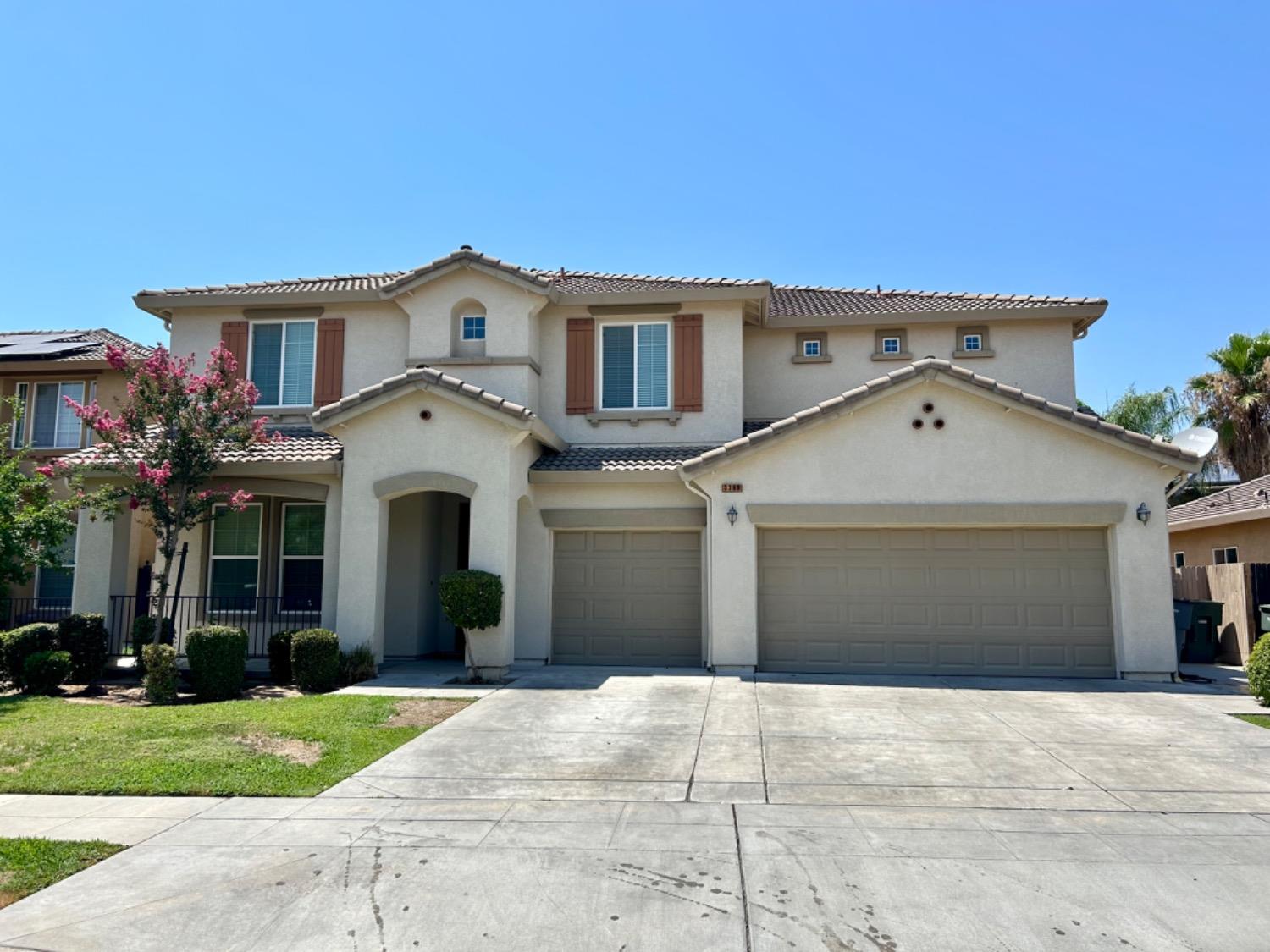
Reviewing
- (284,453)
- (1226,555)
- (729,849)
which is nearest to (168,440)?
(284,453)

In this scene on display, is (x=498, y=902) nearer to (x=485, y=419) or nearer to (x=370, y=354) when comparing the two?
(x=485, y=419)

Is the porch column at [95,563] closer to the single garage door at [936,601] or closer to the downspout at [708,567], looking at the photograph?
the downspout at [708,567]

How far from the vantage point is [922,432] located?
13.3 meters

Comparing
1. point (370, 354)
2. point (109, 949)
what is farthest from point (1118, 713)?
point (370, 354)

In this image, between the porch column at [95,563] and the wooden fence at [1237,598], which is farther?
the wooden fence at [1237,598]

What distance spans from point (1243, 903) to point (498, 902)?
171 inches

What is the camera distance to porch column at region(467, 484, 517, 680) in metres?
12.6

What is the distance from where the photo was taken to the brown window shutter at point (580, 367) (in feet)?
51.9

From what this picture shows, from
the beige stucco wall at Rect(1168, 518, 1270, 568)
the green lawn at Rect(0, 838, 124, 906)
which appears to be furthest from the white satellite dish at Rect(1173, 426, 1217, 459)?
the green lawn at Rect(0, 838, 124, 906)

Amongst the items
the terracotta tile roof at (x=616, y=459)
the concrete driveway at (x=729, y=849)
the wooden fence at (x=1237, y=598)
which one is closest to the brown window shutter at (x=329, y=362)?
the terracotta tile roof at (x=616, y=459)

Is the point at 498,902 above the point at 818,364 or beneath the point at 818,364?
beneath

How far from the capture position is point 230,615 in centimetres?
1504

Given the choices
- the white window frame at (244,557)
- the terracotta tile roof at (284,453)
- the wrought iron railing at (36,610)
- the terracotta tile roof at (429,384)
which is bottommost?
the wrought iron railing at (36,610)

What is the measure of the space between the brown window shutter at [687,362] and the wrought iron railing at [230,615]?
24.6 ft
